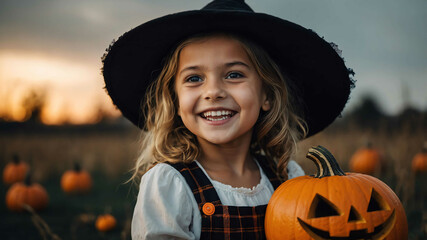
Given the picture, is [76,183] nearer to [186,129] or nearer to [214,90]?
[186,129]

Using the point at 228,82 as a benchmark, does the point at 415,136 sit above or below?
below

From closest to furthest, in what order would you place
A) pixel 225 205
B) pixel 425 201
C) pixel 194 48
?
pixel 225 205
pixel 194 48
pixel 425 201

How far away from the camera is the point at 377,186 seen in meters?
2.00

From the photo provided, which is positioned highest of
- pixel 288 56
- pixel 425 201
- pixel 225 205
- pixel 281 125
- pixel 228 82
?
pixel 288 56

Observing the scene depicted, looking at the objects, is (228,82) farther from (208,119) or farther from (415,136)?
(415,136)


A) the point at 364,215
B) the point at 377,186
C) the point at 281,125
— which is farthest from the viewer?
the point at 281,125

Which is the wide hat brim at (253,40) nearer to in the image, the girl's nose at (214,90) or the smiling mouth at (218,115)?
the girl's nose at (214,90)

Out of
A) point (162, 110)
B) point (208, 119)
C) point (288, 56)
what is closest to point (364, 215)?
point (208, 119)

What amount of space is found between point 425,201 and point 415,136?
0.84 m

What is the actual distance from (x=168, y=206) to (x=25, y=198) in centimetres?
377

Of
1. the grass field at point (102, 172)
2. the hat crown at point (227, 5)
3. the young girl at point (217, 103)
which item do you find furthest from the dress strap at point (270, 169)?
the hat crown at point (227, 5)

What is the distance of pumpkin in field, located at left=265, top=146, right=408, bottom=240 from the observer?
6.09 feet

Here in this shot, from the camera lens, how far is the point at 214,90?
2217 mm

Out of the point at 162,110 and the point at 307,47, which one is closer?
the point at 307,47
